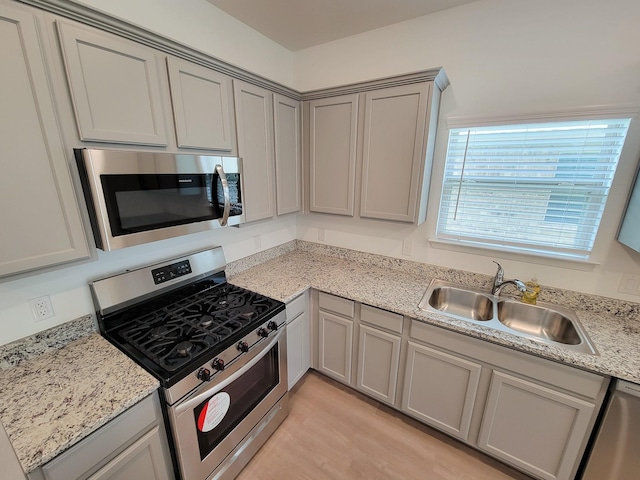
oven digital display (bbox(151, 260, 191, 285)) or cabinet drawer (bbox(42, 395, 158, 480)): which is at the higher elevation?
oven digital display (bbox(151, 260, 191, 285))

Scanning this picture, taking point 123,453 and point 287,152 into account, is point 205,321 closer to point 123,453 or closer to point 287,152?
point 123,453

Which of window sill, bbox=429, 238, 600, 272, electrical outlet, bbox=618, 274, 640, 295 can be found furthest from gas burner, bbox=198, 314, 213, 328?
electrical outlet, bbox=618, 274, 640, 295

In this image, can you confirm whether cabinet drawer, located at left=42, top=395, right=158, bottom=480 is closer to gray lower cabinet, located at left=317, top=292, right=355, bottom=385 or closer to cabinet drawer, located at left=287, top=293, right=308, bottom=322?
cabinet drawer, located at left=287, top=293, right=308, bottom=322

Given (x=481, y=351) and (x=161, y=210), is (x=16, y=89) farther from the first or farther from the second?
(x=481, y=351)

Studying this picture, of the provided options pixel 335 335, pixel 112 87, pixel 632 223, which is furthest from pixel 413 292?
pixel 112 87

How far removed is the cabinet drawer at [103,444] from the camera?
857 mm

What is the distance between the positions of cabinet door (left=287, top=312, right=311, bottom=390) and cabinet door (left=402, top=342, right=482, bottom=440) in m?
0.78

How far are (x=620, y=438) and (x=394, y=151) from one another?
1.86m

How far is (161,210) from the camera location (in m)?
1.29

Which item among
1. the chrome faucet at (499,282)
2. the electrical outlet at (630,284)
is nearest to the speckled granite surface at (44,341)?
the chrome faucet at (499,282)

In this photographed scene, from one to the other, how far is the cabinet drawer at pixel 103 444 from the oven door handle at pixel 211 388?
10 cm

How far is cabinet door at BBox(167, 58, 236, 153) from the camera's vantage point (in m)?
1.31

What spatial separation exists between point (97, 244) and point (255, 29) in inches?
74.4

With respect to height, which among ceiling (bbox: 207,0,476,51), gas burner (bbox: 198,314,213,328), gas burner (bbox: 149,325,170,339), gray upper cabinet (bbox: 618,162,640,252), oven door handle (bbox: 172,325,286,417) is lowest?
oven door handle (bbox: 172,325,286,417)
